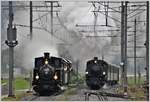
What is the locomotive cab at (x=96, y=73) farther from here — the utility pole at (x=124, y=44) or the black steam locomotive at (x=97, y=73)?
the utility pole at (x=124, y=44)

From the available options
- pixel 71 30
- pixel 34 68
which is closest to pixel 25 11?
pixel 71 30

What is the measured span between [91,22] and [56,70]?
9434 mm

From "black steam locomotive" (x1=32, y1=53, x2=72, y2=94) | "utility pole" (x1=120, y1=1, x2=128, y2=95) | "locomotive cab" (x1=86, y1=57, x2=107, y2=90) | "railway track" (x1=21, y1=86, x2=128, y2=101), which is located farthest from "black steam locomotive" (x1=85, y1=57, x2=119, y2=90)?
→ "black steam locomotive" (x1=32, y1=53, x2=72, y2=94)

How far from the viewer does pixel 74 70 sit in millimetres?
24719

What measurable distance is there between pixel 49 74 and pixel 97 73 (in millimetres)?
6764

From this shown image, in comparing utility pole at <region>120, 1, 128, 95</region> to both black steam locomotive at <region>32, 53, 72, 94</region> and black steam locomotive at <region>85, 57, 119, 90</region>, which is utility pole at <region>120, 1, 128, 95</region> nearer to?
black steam locomotive at <region>85, 57, 119, 90</region>

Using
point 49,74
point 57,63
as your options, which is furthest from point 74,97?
point 57,63

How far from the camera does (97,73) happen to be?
86.6 ft

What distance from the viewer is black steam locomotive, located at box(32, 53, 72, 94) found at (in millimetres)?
19625

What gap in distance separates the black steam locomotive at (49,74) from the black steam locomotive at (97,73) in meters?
4.82

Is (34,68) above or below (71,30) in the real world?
below

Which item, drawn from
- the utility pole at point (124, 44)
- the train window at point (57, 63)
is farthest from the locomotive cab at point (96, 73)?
the train window at point (57, 63)

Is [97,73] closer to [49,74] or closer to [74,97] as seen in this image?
[49,74]

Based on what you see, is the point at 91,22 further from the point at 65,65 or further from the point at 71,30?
the point at 65,65
